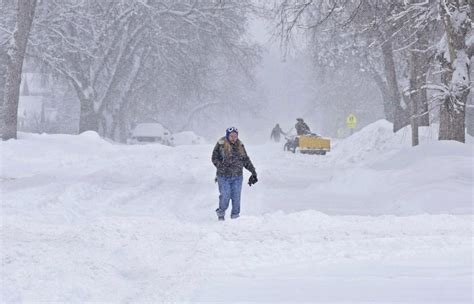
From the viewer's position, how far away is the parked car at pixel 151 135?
140 ft

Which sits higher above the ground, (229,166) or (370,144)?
(370,144)

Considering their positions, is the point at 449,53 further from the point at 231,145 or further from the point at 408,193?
the point at 231,145

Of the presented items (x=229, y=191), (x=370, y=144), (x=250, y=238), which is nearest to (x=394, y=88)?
(x=370, y=144)

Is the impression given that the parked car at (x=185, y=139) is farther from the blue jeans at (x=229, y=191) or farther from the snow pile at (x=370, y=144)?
the blue jeans at (x=229, y=191)

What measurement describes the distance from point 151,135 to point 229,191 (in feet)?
106

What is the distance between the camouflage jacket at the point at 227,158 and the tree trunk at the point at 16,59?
13680 millimetres

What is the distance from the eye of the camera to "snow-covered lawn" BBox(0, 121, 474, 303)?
20.0 feet

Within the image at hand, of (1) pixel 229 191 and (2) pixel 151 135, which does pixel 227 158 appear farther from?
(2) pixel 151 135

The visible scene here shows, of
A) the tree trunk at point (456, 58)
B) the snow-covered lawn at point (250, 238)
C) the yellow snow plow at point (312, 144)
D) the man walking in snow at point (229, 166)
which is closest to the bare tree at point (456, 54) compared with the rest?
the tree trunk at point (456, 58)

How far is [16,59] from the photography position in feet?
72.4

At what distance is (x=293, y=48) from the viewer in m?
18.3

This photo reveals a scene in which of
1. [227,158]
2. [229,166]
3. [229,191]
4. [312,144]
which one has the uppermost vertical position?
[312,144]

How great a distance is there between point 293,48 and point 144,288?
42.7 feet

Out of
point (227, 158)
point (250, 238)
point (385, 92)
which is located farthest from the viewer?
point (385, 92)
